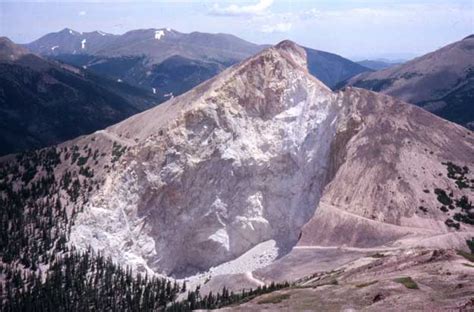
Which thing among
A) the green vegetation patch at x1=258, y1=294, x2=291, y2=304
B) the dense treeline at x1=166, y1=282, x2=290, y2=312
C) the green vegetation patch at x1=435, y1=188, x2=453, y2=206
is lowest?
the dense treeline at x1=166, y1=282, x2=290, y2=312

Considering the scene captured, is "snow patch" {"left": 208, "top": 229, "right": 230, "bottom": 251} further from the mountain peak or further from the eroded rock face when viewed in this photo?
the mountain peak

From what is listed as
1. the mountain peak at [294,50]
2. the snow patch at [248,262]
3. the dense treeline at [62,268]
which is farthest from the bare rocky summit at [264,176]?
the mountain peak at [294,50]

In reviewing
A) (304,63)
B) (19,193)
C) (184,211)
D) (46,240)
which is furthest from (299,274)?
(19,193)

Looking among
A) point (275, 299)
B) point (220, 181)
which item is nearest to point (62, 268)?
point (220, 181)

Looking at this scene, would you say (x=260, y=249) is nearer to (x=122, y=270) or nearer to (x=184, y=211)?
(x=184, y=211)

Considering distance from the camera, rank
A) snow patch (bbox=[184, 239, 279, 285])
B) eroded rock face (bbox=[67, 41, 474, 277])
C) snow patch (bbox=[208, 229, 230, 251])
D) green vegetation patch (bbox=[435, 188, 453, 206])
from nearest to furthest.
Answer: green vegetation patch (bbox=[435, 188, 453, 206]) < snow patch (bbox=[184, 239, 279, 285]) < eroded rock face (bbox=[67, 41, 474, 277]) < snow patch (bbox=[208, 229, 230, 251])

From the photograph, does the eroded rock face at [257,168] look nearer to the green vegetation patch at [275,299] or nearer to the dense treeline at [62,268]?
the dense treeline at [62,268]

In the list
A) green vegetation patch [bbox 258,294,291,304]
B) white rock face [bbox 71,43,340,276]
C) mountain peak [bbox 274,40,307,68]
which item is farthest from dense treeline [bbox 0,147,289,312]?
mountain peak [bbox 274,40,307,68]
